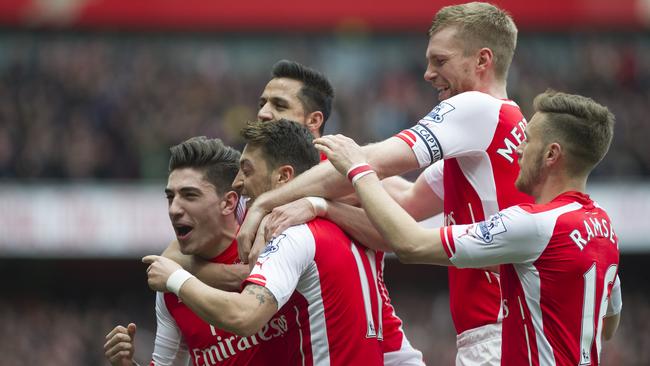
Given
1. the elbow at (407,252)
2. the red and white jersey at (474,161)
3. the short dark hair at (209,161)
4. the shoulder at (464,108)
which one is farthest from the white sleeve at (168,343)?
the shoulder at (464,108)

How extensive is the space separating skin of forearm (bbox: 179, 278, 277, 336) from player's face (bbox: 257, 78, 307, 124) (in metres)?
2.07

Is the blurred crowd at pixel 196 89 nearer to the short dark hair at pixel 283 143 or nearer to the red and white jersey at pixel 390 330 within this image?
the red and white jersey at pixel 390 330

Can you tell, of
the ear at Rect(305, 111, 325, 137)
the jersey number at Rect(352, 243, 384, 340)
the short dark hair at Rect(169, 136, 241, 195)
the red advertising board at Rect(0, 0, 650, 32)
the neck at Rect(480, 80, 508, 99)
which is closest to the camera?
the jersey number at Rect(352, 243, 384, 340)

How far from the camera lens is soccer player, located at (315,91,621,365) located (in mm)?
5102

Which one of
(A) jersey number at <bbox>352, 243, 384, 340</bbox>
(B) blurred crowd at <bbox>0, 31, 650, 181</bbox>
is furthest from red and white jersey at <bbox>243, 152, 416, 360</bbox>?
(B) blurred crowd at <bbox>0, 31, 650, 181</bbox>

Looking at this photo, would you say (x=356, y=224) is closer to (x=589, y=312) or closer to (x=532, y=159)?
(x=532, y=159)

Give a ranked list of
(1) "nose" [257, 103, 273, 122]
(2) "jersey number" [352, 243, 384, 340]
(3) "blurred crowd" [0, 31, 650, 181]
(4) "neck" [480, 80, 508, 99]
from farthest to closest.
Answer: (3) "blurred crowd" [0, 31, 650, 181]
(1) "nose" [257, 103, 273, 122]
(4) "neck" [480, 80, 508, 99]
(2) "jersey number" [352, 243, 384, 340]

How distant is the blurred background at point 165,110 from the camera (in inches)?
741

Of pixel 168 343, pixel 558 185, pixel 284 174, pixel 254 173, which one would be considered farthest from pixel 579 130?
pixel 168 343

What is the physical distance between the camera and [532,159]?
531 centimetres

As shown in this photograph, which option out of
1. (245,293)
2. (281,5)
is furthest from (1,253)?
(245,293)

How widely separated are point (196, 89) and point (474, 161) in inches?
619

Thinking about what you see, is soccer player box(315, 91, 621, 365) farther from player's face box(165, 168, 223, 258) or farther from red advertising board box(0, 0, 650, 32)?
red advertising board box(0, 0, 650, 32)

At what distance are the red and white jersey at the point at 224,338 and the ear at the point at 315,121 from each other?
1.11 m
